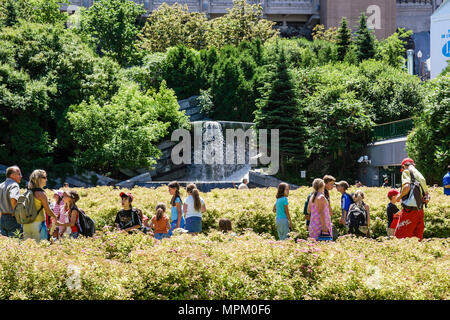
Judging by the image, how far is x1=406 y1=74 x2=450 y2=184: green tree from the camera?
20.5m

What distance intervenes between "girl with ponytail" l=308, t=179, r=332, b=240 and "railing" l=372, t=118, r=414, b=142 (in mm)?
21243

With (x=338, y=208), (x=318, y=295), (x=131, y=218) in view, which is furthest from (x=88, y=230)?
(x=338, y=208)

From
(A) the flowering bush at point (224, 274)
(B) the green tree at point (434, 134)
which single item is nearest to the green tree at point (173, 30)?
(B) the green tree at point (434, 134)

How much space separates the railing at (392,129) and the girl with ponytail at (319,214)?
2124 centimetres

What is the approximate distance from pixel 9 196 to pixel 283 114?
76.1 feet

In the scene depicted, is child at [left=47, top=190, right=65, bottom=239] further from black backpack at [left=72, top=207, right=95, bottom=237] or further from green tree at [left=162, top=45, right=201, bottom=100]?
green tree at [left=162, top=45, right=201, bottom=100]

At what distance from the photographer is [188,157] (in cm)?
3478

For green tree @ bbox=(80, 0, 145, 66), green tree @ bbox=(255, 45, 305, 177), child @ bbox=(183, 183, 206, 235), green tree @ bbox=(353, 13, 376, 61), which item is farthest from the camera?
green tree @ bbox=(80, 0, 145, 66)

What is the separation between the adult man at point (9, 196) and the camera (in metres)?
8.48

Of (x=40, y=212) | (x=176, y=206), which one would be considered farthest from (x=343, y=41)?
(x=40, y=212)

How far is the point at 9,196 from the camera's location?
8.49 metres

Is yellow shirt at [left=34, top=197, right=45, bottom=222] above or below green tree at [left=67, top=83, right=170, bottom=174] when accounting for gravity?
below

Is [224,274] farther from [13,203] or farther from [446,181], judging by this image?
[446,181]

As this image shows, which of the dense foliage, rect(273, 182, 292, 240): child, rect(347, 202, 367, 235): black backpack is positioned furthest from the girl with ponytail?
the dense foliage
